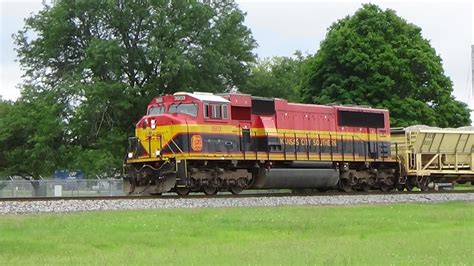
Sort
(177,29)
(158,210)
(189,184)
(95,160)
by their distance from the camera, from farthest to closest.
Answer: (177,29), (95,160), (189,184), (158,210)

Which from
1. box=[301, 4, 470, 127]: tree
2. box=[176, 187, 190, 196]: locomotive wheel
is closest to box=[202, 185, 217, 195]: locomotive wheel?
box=[176, 187, 190, 196]: locomotive wheel

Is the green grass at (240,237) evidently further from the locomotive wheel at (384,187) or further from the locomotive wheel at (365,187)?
the locomotive wheel at (384,187)

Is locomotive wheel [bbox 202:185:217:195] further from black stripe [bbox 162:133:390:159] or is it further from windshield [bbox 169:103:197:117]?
windshield [bbox 169:103:197:117]

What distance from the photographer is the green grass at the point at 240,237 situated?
1278 centimetres

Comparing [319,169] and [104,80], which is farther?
[104,80]

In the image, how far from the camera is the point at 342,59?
55.5m

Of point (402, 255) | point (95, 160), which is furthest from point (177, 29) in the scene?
point (402, 255)

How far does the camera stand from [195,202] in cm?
2434

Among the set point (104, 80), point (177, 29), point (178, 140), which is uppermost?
point (177, 29)

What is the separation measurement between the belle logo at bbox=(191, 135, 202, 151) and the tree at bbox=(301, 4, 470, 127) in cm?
2692

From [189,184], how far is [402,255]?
1611 cm

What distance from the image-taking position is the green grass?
1278 cm

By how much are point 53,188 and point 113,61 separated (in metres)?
12.0

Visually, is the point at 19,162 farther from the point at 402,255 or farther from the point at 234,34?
the point at 402,255
